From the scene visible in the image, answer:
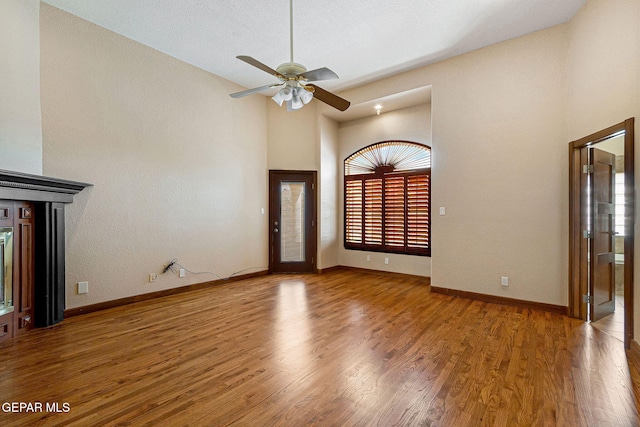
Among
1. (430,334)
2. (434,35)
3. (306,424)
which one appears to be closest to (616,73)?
(434,35)

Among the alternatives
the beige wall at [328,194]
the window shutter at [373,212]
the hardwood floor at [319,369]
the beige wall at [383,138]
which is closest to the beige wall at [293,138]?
the beige wall at [328,194]

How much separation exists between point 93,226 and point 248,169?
273 cm

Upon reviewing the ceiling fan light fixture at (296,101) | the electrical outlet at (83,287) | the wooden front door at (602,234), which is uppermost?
the ceiling fan light fixture at (296,101)

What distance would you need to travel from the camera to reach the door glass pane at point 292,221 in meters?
6.27

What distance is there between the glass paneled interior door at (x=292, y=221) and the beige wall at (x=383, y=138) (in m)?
0.83

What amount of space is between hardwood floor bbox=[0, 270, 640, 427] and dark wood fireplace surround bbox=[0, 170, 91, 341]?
0.70ft

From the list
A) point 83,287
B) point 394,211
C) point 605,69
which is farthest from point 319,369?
point 394,211

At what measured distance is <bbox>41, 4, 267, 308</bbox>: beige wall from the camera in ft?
12.0

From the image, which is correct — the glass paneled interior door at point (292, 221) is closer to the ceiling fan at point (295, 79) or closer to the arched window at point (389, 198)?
the arched window at point (389, 198)

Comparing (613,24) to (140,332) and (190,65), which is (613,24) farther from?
(140,332)

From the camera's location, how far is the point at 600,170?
359 centimetres

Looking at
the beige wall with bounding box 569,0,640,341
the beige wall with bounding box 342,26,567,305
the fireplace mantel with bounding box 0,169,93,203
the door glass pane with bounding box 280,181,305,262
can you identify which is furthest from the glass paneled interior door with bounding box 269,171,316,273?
the beige wall with bounding box 569,0,640,341

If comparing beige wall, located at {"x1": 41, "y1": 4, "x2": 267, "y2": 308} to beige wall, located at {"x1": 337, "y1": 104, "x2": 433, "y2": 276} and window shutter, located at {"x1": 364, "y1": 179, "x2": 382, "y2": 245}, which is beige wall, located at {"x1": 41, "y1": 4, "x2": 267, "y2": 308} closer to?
beige wall, located at {"x1": 337, "y1": 104, "x2": 433, "y2": 276}

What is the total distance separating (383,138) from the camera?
6262 mm
